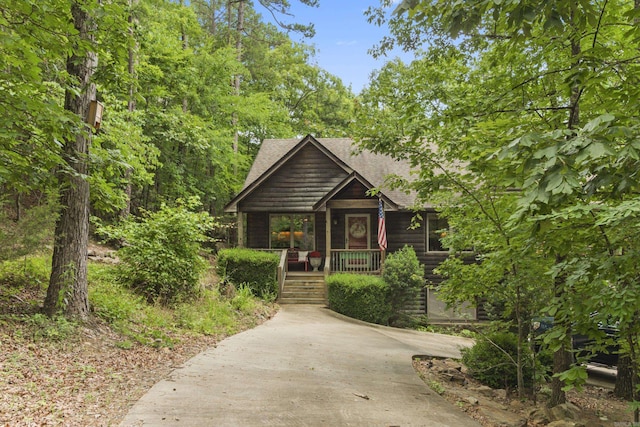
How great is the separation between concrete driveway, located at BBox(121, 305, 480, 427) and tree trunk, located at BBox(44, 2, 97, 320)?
7.43 feet

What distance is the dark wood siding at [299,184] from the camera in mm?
19125

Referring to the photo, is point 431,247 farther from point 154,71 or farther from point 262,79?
point 262,79

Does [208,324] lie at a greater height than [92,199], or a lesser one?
lesser

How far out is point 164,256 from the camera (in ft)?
34.2

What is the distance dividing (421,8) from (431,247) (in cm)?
1597

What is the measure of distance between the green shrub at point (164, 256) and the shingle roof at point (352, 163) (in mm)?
8098

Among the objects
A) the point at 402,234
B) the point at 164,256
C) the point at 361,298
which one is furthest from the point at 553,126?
the point at 402,234

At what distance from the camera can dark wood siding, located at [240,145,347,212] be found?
19125 mm

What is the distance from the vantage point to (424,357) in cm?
972

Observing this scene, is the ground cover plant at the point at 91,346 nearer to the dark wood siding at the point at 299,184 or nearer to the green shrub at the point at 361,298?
the green shrub at the point at 361,298

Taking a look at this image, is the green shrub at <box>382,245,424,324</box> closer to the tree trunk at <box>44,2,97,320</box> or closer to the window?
the window

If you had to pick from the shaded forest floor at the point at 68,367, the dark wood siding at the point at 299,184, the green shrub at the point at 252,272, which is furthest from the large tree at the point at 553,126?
the dark wood siding at the point at 299,184

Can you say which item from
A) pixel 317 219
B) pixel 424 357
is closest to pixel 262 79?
pixel 317 219

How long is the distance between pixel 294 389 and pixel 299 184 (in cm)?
1407
